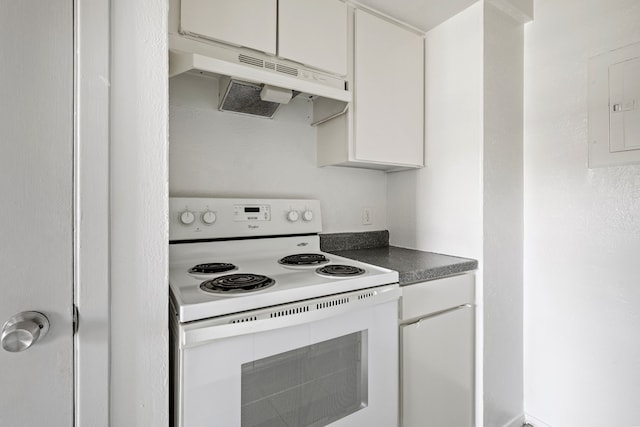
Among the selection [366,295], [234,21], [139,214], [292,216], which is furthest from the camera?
[292,216]

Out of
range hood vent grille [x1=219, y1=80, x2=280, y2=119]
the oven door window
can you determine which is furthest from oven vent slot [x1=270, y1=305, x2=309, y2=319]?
range hood vent grille [x1=219, y1=80, x2=280, y2=119]

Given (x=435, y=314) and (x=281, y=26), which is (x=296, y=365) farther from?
(x=281, y=26)

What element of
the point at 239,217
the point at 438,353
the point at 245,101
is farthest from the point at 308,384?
the point at 245,101

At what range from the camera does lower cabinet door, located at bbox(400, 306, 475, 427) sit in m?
1.22

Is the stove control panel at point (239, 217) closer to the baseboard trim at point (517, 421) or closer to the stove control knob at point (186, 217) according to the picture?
the stove control knob at point (186, 217)

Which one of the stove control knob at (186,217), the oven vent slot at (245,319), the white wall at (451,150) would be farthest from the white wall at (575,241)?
the stove control knob at (186,217)

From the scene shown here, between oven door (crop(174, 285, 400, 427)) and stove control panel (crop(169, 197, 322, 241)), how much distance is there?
587 millimetres

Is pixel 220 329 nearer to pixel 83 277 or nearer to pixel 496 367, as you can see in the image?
pixel 83 277

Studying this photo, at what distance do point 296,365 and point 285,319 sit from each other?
0.64 feet

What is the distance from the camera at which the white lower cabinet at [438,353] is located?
122 cm

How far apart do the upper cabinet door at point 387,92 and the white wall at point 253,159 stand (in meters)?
0.34

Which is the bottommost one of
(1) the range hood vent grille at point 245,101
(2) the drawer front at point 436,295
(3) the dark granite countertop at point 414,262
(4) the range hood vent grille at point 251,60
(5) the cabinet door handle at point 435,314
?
(5) the cabinet door handle at point 435,314

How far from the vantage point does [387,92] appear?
158 cm

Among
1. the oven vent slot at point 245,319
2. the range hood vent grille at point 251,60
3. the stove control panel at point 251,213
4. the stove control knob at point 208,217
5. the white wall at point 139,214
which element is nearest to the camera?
the white wall at point 139,214
